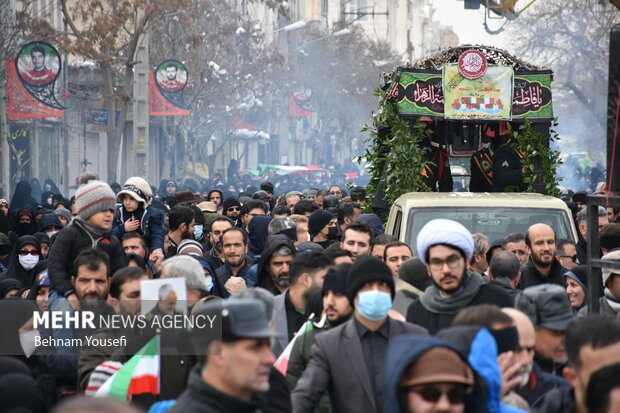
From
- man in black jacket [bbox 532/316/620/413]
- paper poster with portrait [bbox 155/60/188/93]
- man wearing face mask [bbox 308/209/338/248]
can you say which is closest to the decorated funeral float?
man wearing face mask [bbox 308/209/338/248]

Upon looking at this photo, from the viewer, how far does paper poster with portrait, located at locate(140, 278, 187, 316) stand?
5973 mm

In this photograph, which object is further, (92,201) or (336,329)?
(92,201)

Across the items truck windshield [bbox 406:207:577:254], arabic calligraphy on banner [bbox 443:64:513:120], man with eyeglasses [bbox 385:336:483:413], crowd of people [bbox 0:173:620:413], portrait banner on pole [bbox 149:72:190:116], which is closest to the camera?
man with eyeglasses [bbox 385:336:483:413]

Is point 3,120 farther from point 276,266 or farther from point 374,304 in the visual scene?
point 374,304

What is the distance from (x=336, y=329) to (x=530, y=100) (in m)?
7.93

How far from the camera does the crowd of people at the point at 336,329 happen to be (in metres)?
3.90

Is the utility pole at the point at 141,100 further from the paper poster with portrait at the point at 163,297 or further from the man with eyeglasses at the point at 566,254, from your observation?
the paper poster with portrait at the point at 163,297

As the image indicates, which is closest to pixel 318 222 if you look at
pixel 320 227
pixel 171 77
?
pixel 320 227

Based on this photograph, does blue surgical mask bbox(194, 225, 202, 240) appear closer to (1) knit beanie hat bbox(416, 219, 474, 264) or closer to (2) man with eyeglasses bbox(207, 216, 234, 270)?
(2) man with eyeglasses bbox(207, 216, 234, 270)

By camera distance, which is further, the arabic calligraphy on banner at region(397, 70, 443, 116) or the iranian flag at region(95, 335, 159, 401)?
the arabic calligraphy on banner at region(397, 70, 443, 116)

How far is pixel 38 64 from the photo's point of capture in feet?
77.0

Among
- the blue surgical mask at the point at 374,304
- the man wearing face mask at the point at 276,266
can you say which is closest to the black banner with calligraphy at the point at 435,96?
the man wearing face mask at the point at 276,266

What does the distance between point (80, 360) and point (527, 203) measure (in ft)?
17.3

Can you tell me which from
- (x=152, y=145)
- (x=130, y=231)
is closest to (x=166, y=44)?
(x=152, y=145)
